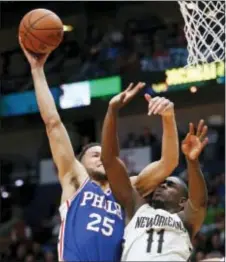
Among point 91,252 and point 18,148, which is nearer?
point 91,252

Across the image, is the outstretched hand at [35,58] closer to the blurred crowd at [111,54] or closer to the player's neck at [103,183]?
the player's neck at [103,183]

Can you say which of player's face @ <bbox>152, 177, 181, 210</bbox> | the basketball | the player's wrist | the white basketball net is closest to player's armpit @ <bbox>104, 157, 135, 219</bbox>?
player's face @ <bbox>152, 177, 181, 210</bbox>

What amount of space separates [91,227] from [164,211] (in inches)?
11.3

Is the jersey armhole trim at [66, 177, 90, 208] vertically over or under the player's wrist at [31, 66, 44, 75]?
under

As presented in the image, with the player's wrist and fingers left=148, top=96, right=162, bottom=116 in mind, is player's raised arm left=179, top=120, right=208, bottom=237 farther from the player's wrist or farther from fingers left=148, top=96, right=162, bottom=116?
the player's wrist

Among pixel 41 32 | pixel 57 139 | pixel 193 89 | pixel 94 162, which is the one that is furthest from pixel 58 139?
pixel 193 89

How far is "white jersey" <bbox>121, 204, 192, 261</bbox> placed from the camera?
2.97 meters

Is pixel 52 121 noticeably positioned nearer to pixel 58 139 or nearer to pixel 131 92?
pixel 58 139

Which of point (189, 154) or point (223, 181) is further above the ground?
point (189, 154)

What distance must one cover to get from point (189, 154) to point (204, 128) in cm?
12

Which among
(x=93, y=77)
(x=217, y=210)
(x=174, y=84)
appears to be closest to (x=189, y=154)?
(x=217, y=210)

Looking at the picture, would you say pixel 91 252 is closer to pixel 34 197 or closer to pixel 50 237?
pixel 50 237

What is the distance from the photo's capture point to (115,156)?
9.90 ft

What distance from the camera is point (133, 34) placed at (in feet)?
38.4
